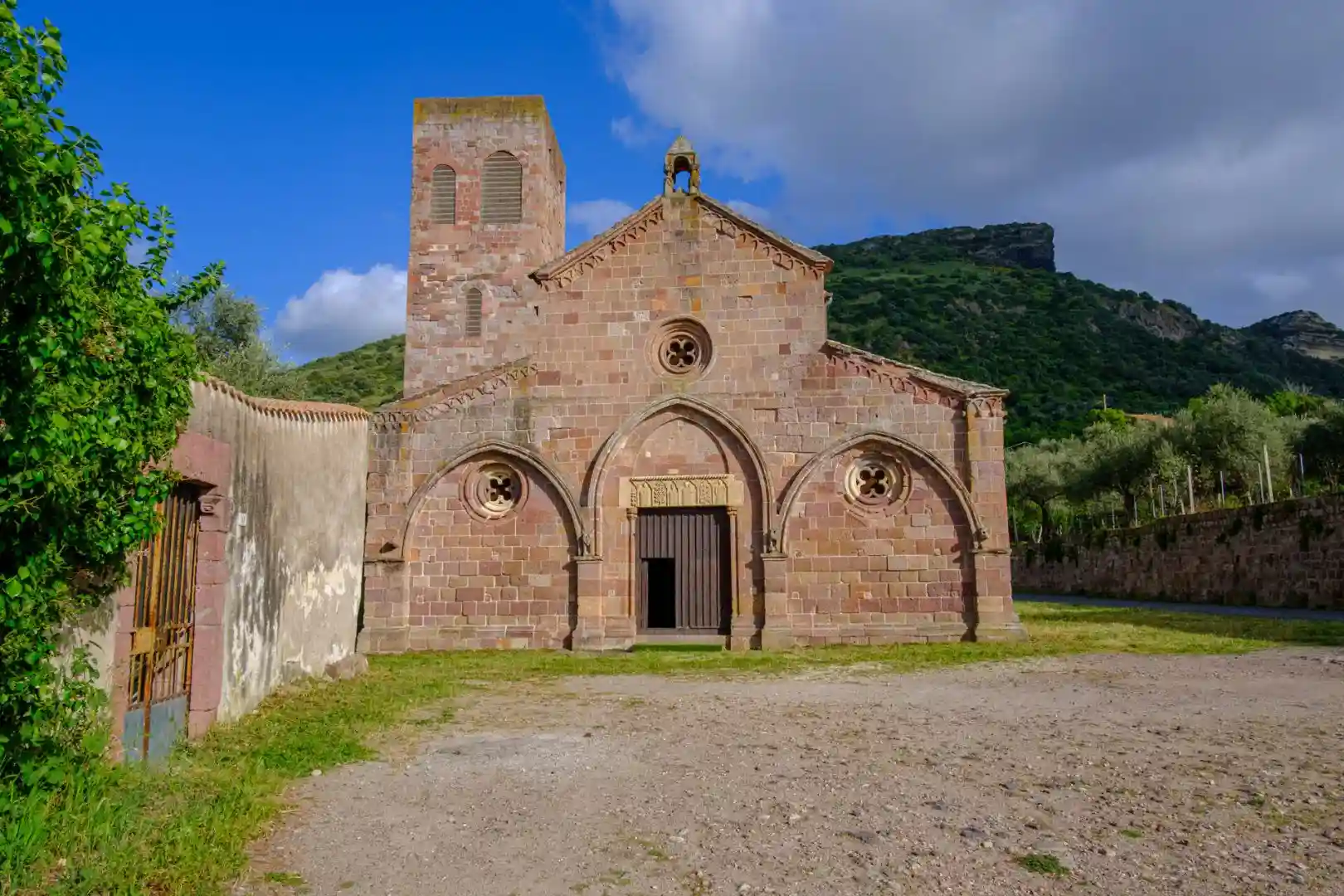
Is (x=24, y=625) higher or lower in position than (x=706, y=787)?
higher

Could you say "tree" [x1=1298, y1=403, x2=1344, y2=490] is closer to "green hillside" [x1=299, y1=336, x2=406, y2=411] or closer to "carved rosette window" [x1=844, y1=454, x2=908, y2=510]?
"carved rosette window" [x1=844, y1=454, x2=908, y2=510]

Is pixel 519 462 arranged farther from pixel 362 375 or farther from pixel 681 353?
pixel 362 375

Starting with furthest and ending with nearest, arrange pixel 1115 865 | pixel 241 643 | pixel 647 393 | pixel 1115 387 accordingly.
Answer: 1. pixel 1115 387
2. pixel 647 393
3. pixel 241 643
4. pixel 1115 865

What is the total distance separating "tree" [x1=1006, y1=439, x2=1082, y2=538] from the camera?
4528cm

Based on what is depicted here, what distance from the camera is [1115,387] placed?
223 feet

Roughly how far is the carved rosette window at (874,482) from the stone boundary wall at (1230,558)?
13615 mm

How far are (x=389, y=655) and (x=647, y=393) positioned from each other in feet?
21.9

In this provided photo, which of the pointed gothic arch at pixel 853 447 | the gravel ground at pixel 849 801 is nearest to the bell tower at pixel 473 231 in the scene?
the pointed gothic arch at pixel 853 447

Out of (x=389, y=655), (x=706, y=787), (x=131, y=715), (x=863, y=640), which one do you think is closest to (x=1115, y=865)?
(x=706, y=787)

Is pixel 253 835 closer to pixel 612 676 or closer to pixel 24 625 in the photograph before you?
pixel 24 625

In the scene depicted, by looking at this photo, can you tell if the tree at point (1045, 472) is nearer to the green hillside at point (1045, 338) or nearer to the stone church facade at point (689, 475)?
the green hillside at point (1045, 338)

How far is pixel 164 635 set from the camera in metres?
7.79

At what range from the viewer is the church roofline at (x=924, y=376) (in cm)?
1678

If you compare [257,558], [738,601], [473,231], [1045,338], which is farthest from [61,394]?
[1045,338]
